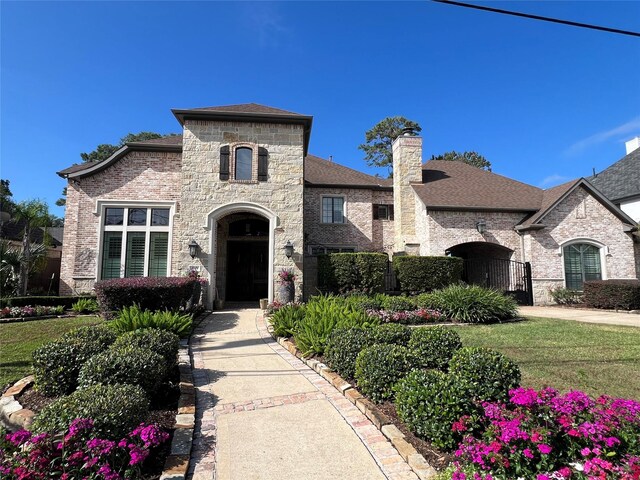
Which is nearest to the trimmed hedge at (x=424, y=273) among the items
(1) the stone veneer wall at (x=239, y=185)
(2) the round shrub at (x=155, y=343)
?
(1) the stone veneer wall at (x=239, y=185)

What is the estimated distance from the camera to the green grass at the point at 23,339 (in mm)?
5598

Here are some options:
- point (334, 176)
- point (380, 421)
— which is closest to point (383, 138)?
point (334, 176)

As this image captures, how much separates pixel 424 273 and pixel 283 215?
6.08m

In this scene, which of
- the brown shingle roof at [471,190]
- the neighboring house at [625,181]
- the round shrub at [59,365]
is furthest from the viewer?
the neighboring house at [625,181]

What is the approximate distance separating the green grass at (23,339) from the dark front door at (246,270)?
6.81 metres

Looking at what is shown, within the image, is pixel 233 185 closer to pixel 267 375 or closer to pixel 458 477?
pixel 267 375

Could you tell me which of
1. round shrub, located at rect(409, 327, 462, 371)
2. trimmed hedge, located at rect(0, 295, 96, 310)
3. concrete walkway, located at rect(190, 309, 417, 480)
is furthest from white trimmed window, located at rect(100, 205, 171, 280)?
round shrub, located at rect(409, 327, 462, 371)

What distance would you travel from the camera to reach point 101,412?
2.86 m

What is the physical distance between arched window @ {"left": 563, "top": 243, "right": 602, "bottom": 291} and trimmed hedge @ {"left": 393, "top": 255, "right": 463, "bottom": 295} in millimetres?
6112

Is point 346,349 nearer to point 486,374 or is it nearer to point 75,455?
point 486,374

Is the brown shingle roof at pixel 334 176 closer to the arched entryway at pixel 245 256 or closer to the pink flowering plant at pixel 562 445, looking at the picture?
the arched entryway at pixel 245 256

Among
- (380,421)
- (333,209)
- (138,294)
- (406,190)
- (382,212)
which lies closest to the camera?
(380,421)

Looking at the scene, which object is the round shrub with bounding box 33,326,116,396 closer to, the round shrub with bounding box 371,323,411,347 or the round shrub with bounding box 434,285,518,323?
the round shrub with bounding box 371,323,411,347

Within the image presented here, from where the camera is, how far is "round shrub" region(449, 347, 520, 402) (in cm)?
329
